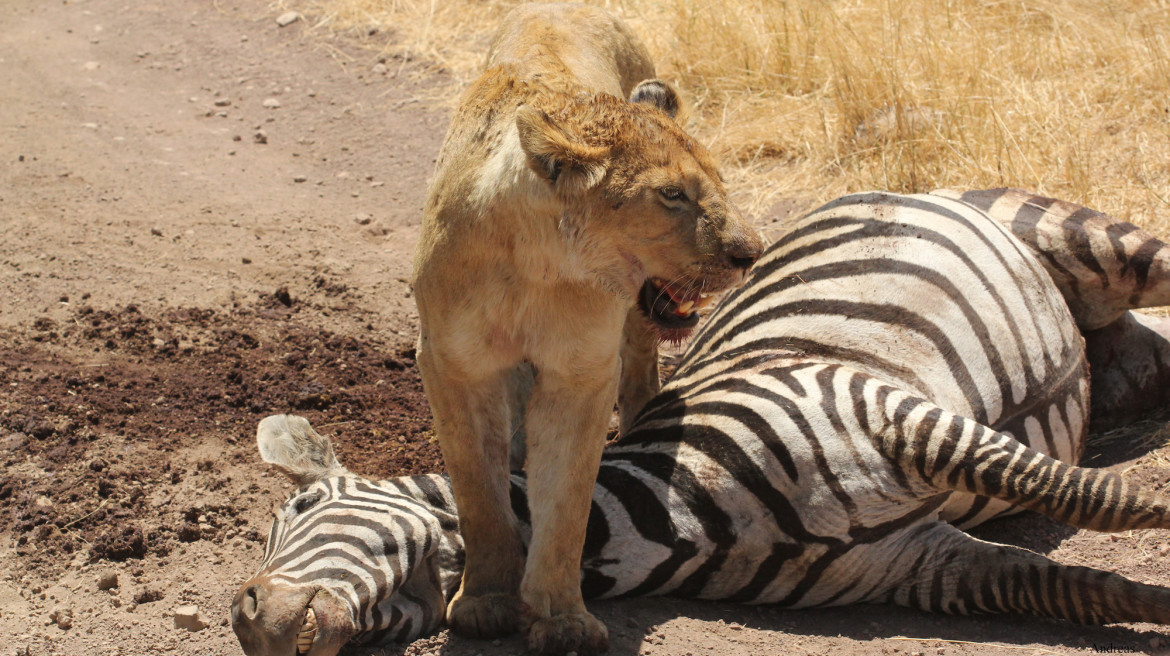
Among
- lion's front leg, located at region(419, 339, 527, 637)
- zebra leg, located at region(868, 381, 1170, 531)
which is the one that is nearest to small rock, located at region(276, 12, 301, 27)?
lion's front leg, located at region(419, 339, 527, 637)

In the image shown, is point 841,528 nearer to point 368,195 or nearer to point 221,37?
point 368,195

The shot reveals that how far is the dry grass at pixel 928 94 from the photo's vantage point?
610 cm

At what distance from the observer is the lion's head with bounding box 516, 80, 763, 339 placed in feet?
9.64

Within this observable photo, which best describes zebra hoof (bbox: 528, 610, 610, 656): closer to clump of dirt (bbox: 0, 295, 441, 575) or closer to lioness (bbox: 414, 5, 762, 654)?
lioness (bbox: 414, 5, 762, 654)

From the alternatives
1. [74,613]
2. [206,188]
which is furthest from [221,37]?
[74,613]

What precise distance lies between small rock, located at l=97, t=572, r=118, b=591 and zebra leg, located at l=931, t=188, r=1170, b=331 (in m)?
3.56

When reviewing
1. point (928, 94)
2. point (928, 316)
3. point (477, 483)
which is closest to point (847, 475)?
point (928, 316)

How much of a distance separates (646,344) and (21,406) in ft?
8.47

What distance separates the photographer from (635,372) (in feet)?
15.7

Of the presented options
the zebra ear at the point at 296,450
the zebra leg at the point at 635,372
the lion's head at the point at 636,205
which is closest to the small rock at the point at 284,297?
the zebra leg at the point at 635,372

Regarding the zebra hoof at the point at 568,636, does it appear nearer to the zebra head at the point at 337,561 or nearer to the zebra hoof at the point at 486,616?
the zebra hoof at the point at 486,616

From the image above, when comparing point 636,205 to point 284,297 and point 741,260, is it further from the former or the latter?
point 284,297

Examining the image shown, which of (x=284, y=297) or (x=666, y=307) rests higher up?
(x=666, y=307)

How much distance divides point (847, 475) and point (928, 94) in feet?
13.5
